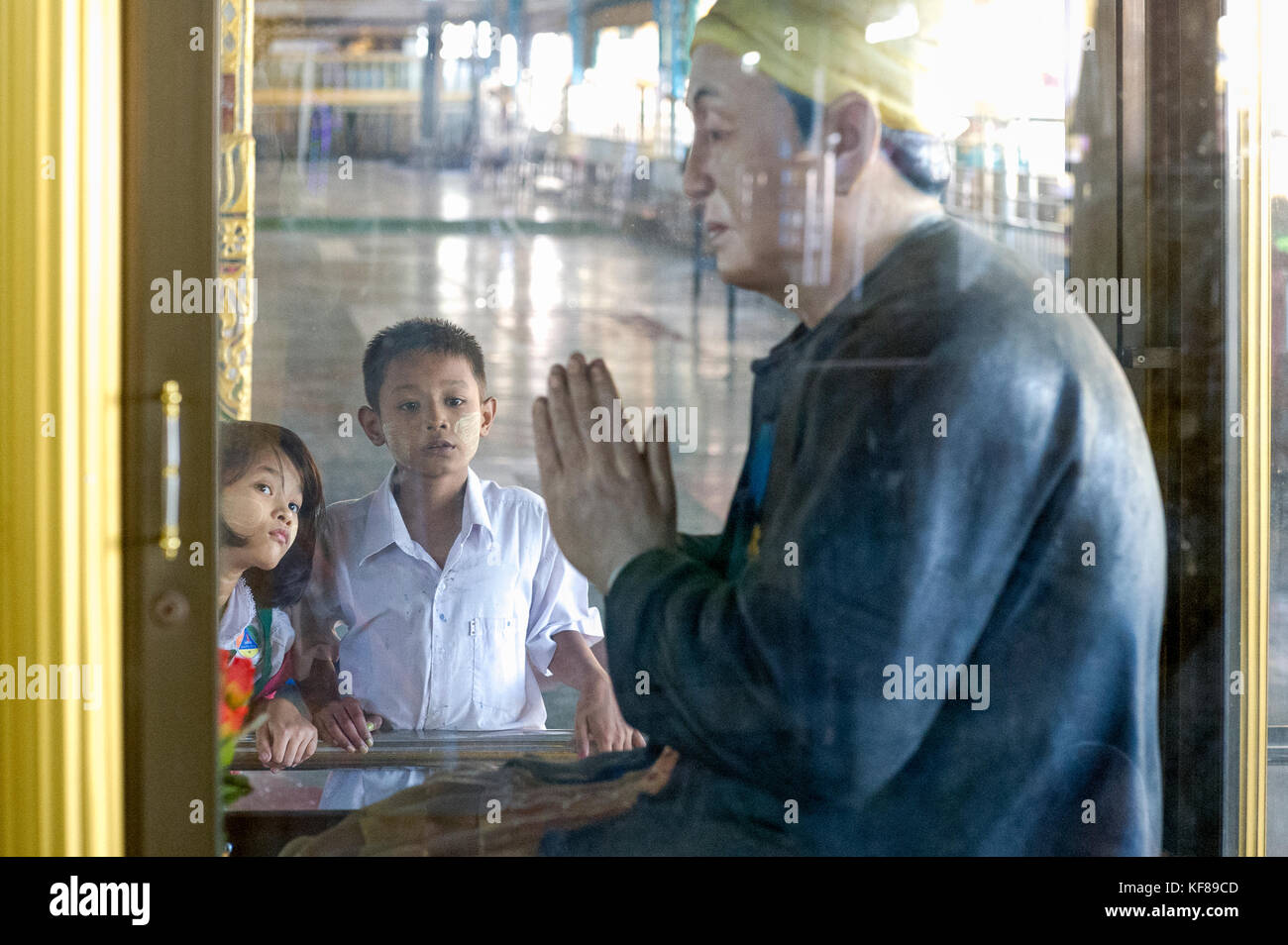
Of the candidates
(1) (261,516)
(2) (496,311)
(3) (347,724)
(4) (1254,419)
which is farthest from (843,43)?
(3) (347,724)

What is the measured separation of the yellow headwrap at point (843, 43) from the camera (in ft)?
6.08

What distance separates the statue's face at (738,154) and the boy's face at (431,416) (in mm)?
440

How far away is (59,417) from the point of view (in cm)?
183

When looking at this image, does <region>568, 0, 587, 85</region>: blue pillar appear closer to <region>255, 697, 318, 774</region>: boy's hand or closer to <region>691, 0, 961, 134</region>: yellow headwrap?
<region>691, 0, 961, 134</region>: yellow headwrap

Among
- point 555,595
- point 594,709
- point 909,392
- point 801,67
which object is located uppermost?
point 801,67

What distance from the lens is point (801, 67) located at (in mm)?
1859

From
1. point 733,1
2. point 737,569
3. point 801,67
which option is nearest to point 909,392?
point 737,569

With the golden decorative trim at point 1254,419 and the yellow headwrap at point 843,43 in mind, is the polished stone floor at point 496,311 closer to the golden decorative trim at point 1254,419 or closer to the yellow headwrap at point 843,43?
the yellow headwrap at point 843,43

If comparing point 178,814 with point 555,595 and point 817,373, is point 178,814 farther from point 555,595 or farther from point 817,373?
point 817,373

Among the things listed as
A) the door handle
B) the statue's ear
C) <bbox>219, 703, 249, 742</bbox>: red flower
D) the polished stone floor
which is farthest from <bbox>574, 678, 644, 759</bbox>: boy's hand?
the statue's ear

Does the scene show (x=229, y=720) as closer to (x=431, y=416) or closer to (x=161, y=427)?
(x=161, y=427)

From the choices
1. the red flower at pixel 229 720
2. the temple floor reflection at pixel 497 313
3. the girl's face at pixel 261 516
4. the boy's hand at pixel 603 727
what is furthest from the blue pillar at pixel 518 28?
the red flower at pixel 229 720

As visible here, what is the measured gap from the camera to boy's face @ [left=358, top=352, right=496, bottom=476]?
190cm
